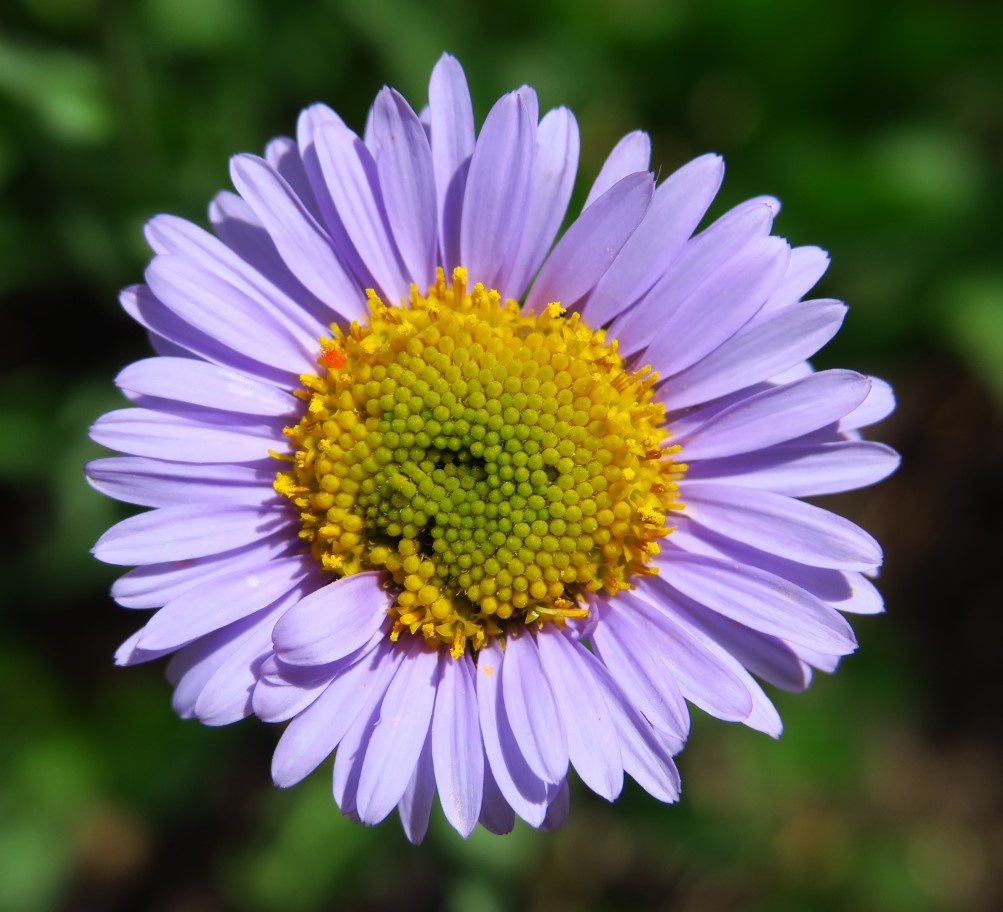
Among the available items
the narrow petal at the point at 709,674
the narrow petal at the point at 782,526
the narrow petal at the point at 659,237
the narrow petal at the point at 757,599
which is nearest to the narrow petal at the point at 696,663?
the narrow petal at the point at 709,674

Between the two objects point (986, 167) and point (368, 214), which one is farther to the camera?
point (986, 167)

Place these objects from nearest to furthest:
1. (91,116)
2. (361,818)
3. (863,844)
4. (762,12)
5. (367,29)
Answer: (361,818)
(91,116)
(367,29)
(762,12)
(863,844)

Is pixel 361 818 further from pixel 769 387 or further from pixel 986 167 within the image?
pixel 986 167

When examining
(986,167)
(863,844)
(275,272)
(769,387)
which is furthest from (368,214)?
(863,844)

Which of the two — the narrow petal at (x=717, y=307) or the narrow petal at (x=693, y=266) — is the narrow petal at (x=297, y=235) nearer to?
the narrow petal at (x=693, y=266)

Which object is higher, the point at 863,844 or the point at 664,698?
the point at 664,698

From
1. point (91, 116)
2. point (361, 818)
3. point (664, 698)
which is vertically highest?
point (91, 116)

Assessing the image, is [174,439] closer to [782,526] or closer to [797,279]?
[782,526]
